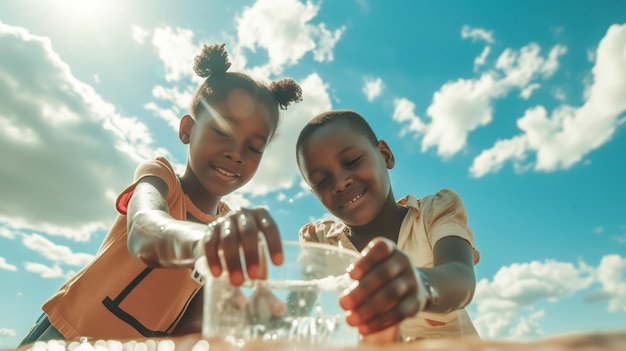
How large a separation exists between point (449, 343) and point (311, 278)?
0.57 metres

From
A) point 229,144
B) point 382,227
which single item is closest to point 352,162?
point 382,227

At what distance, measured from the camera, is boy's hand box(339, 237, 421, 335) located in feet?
2.77

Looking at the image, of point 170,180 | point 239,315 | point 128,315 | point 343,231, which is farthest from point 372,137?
point 239,315

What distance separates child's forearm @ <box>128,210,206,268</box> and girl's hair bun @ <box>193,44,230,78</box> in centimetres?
177

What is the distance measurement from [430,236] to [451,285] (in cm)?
71

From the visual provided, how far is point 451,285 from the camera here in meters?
1.34

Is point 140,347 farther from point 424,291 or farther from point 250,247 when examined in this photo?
point 424,291

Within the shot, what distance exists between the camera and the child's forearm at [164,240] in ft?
3.27

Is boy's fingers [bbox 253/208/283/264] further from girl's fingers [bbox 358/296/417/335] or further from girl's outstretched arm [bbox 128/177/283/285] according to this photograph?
girl's fingers [bbox 358/296/417/335]

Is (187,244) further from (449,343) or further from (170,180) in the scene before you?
(170,180)

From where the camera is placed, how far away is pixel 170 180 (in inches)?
87.2

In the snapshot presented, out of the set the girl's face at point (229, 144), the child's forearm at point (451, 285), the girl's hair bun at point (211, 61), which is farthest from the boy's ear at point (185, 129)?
the child's forearm at point (451, 285)

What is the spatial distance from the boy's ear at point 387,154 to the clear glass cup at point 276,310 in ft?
5.84

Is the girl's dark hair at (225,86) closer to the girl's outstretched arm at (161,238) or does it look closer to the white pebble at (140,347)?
the girl's outstretched arm at (161,238)
